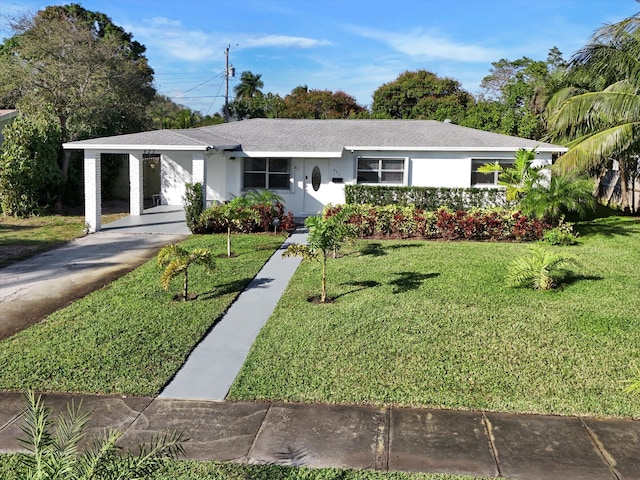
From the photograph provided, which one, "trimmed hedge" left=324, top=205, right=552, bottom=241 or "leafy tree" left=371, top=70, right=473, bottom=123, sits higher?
"leafy tree" left=371, top=70, right=473, bottom=123

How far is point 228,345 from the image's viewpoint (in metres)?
8.23

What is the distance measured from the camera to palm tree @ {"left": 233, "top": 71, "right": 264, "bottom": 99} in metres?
64.8

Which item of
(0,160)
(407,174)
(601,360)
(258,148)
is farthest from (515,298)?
(0,160)

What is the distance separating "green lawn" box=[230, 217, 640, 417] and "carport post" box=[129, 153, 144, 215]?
964 cm

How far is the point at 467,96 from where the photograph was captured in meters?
51.4

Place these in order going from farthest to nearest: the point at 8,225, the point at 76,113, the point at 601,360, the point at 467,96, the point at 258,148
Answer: the point at 467,96 < the point at 76,113 < the point at 258,148 < the point at 8,225 < the point at 601,360

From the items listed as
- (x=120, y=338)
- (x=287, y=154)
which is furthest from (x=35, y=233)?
(x=120, y=338)

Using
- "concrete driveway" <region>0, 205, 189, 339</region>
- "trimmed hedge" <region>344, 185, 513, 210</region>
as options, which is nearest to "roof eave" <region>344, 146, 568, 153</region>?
"trimmed hedge" <region>344, 185, 513, 210</region>

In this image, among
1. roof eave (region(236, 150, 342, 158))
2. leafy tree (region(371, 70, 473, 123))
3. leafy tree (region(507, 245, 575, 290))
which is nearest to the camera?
leafy tree (region(507, 245, 575, 290))

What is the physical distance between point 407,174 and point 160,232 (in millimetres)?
8272

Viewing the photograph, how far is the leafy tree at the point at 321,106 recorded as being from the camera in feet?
170

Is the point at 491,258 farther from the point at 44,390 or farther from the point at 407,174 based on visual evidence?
the point at 44,390

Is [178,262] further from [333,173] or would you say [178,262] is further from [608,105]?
[608,105]

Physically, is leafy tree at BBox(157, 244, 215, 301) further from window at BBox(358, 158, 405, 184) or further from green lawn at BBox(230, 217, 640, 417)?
window at BBox(358, 158, 405, 184)
